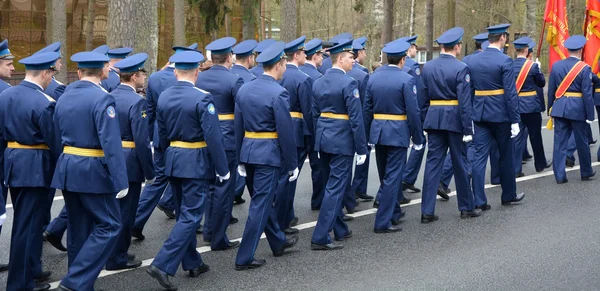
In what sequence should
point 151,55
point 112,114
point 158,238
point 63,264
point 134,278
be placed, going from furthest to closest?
Answer: 1. point 151,55
2. point 158,238
3. point 63,264
4. point 134,278
5. point 112,114

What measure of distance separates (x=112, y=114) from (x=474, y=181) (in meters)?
4.86

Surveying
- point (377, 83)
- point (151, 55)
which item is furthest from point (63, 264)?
point (151, 55)

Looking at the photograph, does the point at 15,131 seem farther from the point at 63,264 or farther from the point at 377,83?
the point at 377,83

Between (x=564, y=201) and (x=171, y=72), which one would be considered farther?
(x=564, y=201)

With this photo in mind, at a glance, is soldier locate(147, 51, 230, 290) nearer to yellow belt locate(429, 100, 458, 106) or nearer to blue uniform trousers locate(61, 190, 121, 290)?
blue uniform trousers locate(61, 190, 121, 290)

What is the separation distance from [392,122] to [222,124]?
5.74ft

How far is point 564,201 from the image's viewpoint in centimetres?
1001

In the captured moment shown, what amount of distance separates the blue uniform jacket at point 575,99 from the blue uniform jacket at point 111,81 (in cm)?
598

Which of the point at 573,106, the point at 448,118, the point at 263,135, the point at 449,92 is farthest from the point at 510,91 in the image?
the point at 263,135

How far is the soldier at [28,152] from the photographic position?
6375mm

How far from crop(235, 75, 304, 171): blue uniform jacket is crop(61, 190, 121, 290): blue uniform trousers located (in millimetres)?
1431

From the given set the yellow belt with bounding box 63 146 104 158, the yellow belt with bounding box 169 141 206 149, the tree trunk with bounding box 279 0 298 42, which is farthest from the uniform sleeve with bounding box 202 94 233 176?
the tree trunk with bounding box 279 0 298 42

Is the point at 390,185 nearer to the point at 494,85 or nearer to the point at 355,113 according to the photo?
the point at 355,113

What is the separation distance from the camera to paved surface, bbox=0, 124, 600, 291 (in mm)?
6730
